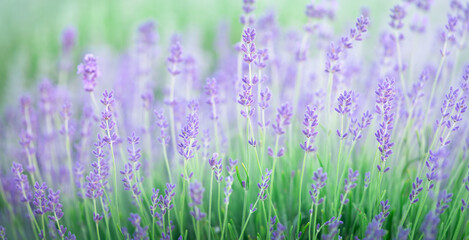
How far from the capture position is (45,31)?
482 cm

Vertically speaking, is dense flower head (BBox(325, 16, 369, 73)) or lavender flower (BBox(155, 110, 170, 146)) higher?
dense flower head (BBox(325, 16, 369, 73))

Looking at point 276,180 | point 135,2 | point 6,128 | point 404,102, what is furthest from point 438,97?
point 135,2

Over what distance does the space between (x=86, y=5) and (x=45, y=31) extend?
63cm

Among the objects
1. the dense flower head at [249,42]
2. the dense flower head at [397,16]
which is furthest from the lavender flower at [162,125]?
the dense flower head at [397,16]

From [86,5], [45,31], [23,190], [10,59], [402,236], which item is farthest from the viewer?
[86,5]

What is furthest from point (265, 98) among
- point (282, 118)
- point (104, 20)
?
point (104, 20)

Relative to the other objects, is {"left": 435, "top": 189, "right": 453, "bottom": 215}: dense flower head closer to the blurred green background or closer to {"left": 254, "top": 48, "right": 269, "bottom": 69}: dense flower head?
{"left": 254, "top": 48, "right": 269, "bottom": 69}: dense flower head

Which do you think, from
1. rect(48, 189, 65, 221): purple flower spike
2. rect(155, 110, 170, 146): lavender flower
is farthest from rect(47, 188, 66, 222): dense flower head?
rect(155, 110, 170, 146): lavender flower

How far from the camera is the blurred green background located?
455cm

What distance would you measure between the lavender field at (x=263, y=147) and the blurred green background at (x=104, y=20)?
0.88 m

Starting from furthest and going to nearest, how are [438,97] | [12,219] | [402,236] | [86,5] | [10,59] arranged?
1. [86,5]
2. [10,59]
3. [438,97]
4. [12,219]
5. [402,236]

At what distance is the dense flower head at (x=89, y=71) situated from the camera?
1.77 metres

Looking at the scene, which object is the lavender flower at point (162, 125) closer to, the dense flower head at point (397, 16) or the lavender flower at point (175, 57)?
the lavender flower at point (175, 57)

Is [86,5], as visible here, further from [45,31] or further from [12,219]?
[12,219]
